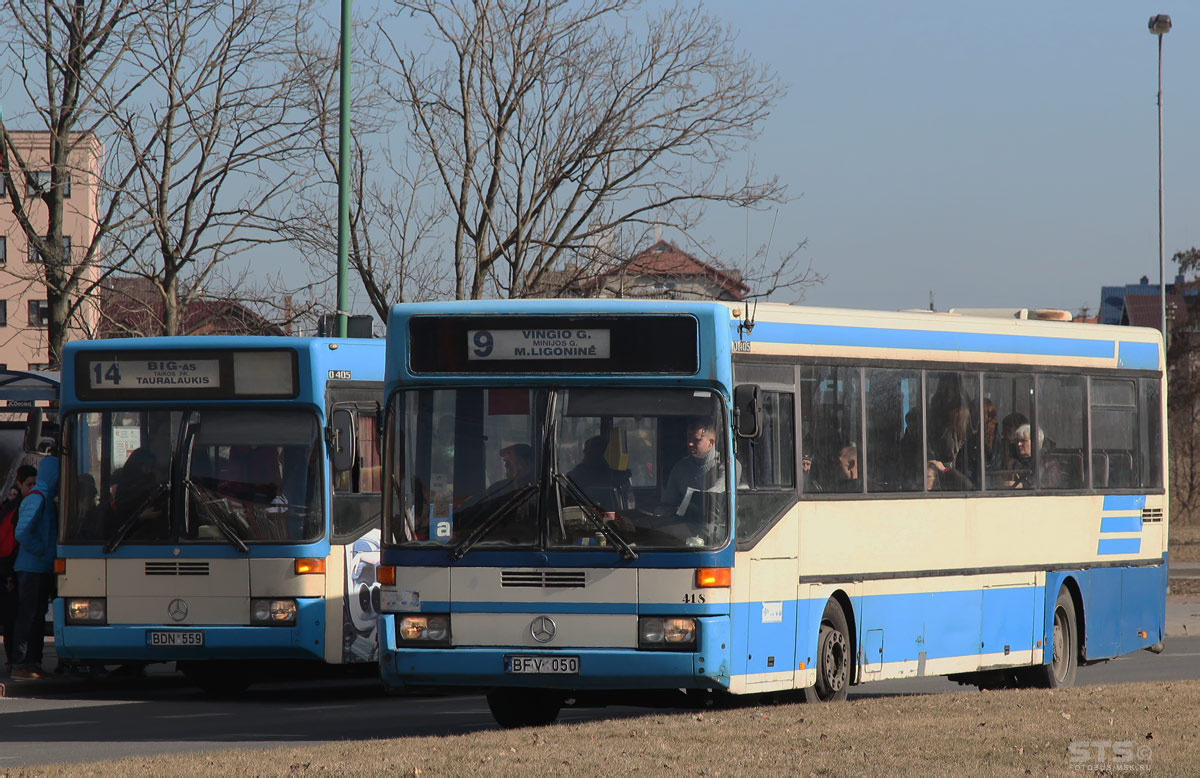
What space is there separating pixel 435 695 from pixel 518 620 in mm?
5163

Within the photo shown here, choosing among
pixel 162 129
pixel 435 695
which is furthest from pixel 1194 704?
pixel 162 129

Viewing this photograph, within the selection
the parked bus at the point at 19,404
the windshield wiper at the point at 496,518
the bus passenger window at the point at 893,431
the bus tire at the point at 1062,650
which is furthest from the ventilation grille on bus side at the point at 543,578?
the parked bus at the point at 19,404

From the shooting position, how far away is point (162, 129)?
2573cm

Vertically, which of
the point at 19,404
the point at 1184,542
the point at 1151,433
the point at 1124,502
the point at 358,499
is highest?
the point at 19,404

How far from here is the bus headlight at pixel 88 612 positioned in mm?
14336

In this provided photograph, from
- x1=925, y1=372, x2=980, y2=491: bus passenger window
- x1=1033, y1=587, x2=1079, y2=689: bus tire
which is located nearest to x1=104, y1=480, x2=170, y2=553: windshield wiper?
x1=925, y1=372, x2=980, y2=491: bus passenger window

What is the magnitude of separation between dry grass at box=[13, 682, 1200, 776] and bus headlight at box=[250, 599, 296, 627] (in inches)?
158

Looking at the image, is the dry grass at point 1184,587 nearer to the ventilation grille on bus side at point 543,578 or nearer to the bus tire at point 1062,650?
the bus tire at point 1062,650

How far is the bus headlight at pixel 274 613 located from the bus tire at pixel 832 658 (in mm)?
4486

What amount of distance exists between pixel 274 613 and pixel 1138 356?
27.3ft

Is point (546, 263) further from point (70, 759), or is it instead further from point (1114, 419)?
point (70, 759)

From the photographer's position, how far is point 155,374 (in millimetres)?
14484

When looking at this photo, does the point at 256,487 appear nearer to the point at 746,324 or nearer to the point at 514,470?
the point at 514,470

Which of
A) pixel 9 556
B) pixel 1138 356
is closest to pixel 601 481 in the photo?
pixel 1138 356
